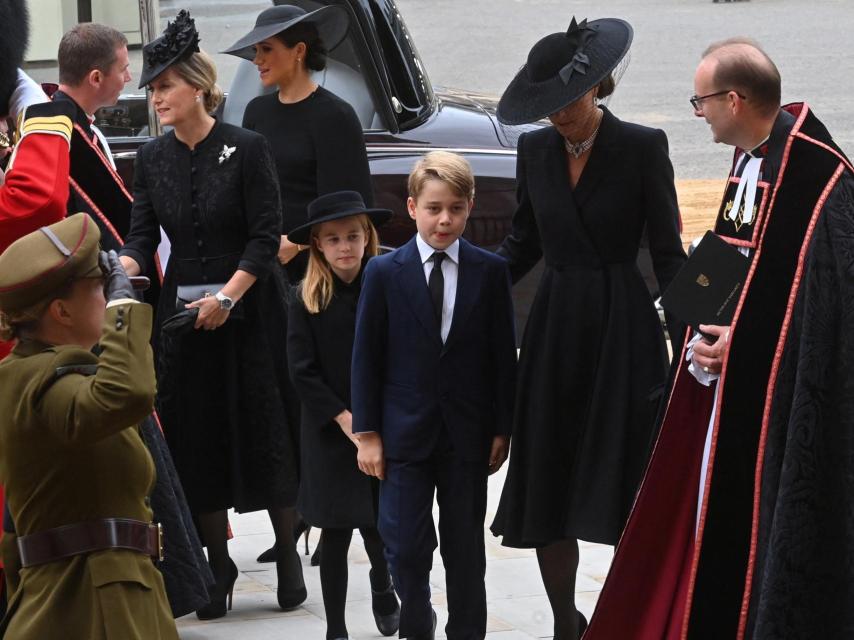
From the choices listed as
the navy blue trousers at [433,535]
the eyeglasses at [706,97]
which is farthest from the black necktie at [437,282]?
the eyeglasses at [706,97]

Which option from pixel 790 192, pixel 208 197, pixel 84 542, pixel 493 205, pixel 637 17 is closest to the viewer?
pixel 84 542

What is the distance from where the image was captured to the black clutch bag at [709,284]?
4.03m

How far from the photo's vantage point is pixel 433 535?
4582mm

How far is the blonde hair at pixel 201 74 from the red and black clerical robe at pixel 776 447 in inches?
75.2

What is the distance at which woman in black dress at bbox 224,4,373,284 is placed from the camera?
5695mm

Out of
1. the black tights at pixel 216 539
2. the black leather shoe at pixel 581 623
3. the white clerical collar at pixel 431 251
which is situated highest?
the white clerical collar at pixel 431 251

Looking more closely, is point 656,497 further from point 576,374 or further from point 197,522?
point 197,522

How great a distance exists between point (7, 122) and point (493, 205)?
12.3ft

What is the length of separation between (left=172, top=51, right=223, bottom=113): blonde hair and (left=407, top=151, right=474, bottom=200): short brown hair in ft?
3.36

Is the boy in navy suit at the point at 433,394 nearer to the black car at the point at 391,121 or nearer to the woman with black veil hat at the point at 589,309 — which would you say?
the woman with black veil hat at the point at 589,309

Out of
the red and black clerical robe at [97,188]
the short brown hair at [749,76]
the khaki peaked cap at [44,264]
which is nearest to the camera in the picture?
the khaki peaked cap at [44,264]

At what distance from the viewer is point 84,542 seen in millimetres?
3232

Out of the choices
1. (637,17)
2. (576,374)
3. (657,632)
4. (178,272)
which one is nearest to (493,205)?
(178,272)

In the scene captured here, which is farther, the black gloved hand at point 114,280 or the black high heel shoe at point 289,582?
the black high heel shoe at point 289,582
